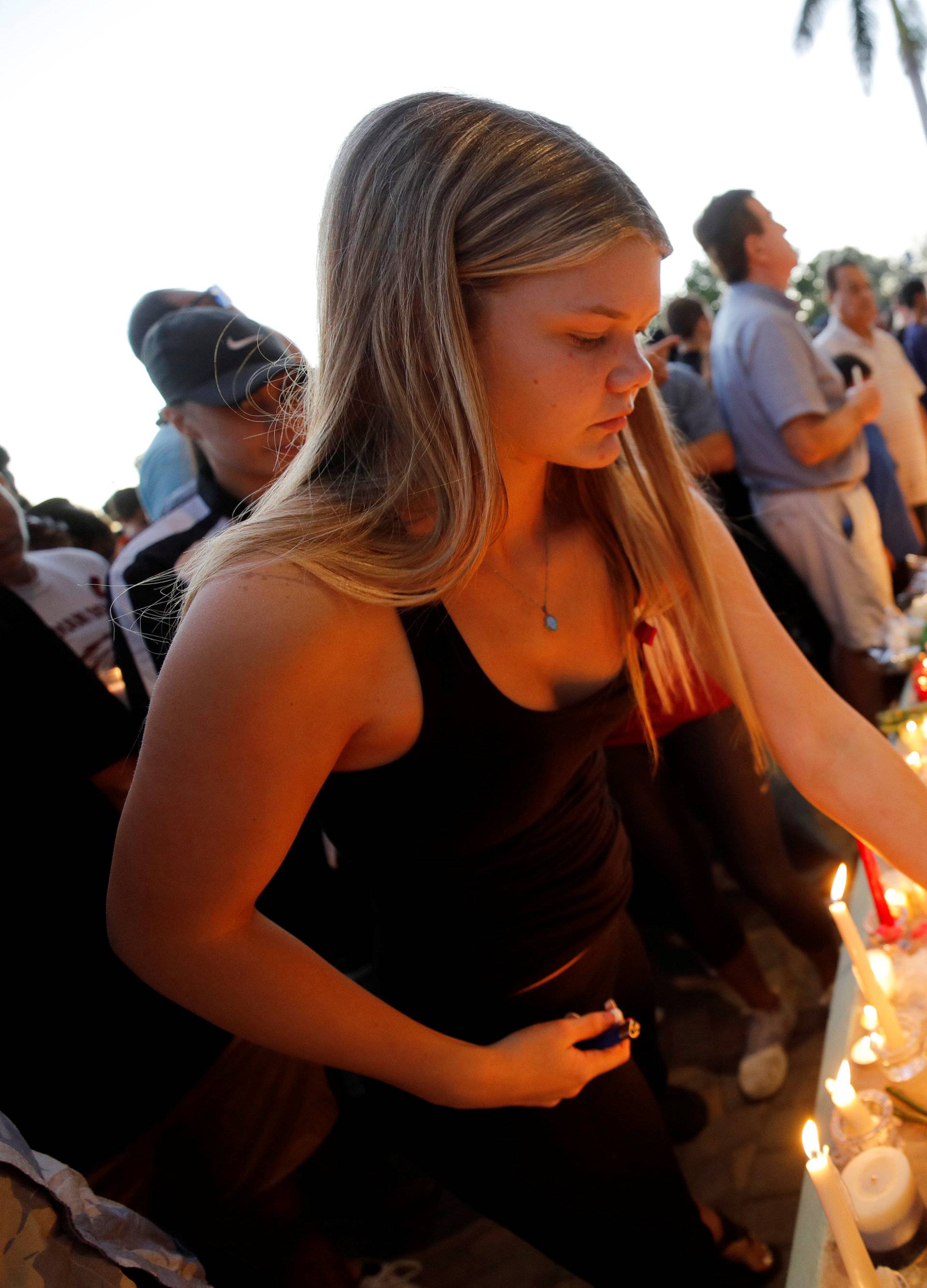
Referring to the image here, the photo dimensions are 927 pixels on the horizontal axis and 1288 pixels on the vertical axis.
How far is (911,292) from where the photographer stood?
625cm

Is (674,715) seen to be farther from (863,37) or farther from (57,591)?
(863,37)

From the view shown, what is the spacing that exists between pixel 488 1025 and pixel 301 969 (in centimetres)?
35

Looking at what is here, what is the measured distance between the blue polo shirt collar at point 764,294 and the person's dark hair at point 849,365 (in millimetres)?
1059

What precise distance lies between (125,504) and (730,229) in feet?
10.1

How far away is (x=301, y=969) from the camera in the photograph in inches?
37.9

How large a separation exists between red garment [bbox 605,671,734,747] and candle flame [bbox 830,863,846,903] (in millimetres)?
877

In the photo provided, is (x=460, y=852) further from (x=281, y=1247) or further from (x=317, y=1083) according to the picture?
(x=281, y=1247)

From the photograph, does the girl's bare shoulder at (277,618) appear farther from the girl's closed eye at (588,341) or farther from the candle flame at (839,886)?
the candle flame at (839,886)

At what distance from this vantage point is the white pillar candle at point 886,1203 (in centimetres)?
89

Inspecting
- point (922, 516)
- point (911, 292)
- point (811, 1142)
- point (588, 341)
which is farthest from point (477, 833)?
point (911, 292)

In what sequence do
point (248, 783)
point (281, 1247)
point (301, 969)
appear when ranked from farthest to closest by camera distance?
point (281, 1247), point (301, 969), point (248, 783)

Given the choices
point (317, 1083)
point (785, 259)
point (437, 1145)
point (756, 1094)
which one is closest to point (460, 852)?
point (437, 1145)

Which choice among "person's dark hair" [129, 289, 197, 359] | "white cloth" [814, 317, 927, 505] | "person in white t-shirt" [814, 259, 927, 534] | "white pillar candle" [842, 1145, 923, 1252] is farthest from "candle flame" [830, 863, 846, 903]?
"white cloth" [814, 317, 927, 505]

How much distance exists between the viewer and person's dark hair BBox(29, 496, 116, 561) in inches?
165
